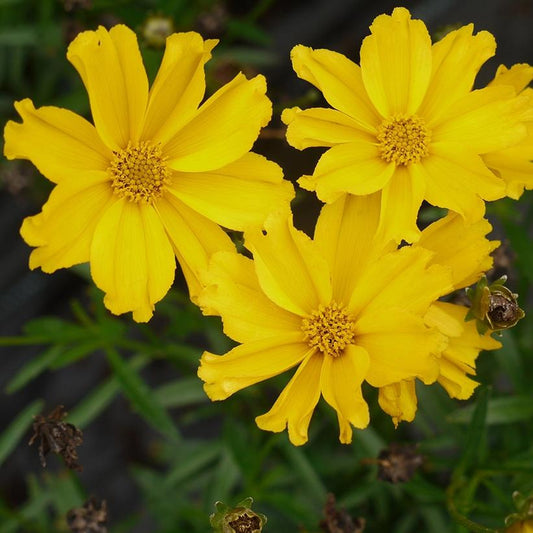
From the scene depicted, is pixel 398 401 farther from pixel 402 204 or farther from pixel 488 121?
pixel 488 121

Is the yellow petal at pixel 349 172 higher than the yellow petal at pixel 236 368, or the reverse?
the yellow petal at pixel 349 172

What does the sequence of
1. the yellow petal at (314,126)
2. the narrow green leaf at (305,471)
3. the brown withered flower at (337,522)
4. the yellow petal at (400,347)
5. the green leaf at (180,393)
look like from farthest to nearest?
the green leaf at (180,393) → the narrow green leaf at (305,471) → the brown withered flower at (337,522) → the yellow petal at (314,126) → the yellow petal at (400,347)

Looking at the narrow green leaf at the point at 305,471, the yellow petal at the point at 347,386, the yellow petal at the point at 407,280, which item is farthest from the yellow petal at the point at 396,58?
the narrow green leaf at the point at 305,471

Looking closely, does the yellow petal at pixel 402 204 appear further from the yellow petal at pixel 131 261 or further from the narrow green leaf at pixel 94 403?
the narrow green leaf at pixel 94 403

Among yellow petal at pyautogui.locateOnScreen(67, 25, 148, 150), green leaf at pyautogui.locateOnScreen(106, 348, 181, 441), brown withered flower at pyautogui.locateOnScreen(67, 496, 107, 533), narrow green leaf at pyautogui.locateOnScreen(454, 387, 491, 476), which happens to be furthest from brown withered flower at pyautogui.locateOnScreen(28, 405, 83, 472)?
narrow green leaf at pyautogui.locateOnScreen(454, 387, 491, 476)

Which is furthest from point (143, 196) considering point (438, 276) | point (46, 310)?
point (46, 310)

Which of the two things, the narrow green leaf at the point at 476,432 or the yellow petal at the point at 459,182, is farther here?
the narrow green leaf at the point at 476,432

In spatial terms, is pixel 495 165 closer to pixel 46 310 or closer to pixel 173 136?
pixel 173 136
